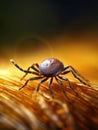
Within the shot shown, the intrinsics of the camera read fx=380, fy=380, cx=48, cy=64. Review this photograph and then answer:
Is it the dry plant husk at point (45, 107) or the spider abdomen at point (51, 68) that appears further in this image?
the spider abdomen at point (51, 68)

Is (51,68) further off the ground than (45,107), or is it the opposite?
(51,68)

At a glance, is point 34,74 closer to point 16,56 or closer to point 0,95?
point 0,95

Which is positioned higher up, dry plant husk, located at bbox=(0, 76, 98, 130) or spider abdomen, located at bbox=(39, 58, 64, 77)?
spider abdomen, located at bbox=(39, 58, 64, 77)

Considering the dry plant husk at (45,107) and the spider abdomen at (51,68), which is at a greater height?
the spider abdomen at (51,68)

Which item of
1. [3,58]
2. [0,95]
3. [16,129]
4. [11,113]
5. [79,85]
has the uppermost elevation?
[3,58]

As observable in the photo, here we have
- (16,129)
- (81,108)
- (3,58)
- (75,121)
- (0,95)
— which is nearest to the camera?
(16,129)

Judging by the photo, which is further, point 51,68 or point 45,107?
point 51,68

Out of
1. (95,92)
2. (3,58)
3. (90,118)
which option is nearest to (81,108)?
(90,118)

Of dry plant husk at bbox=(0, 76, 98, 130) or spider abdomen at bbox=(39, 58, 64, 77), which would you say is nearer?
dry plant husk at bbox=(0, 76, 98, 130)
